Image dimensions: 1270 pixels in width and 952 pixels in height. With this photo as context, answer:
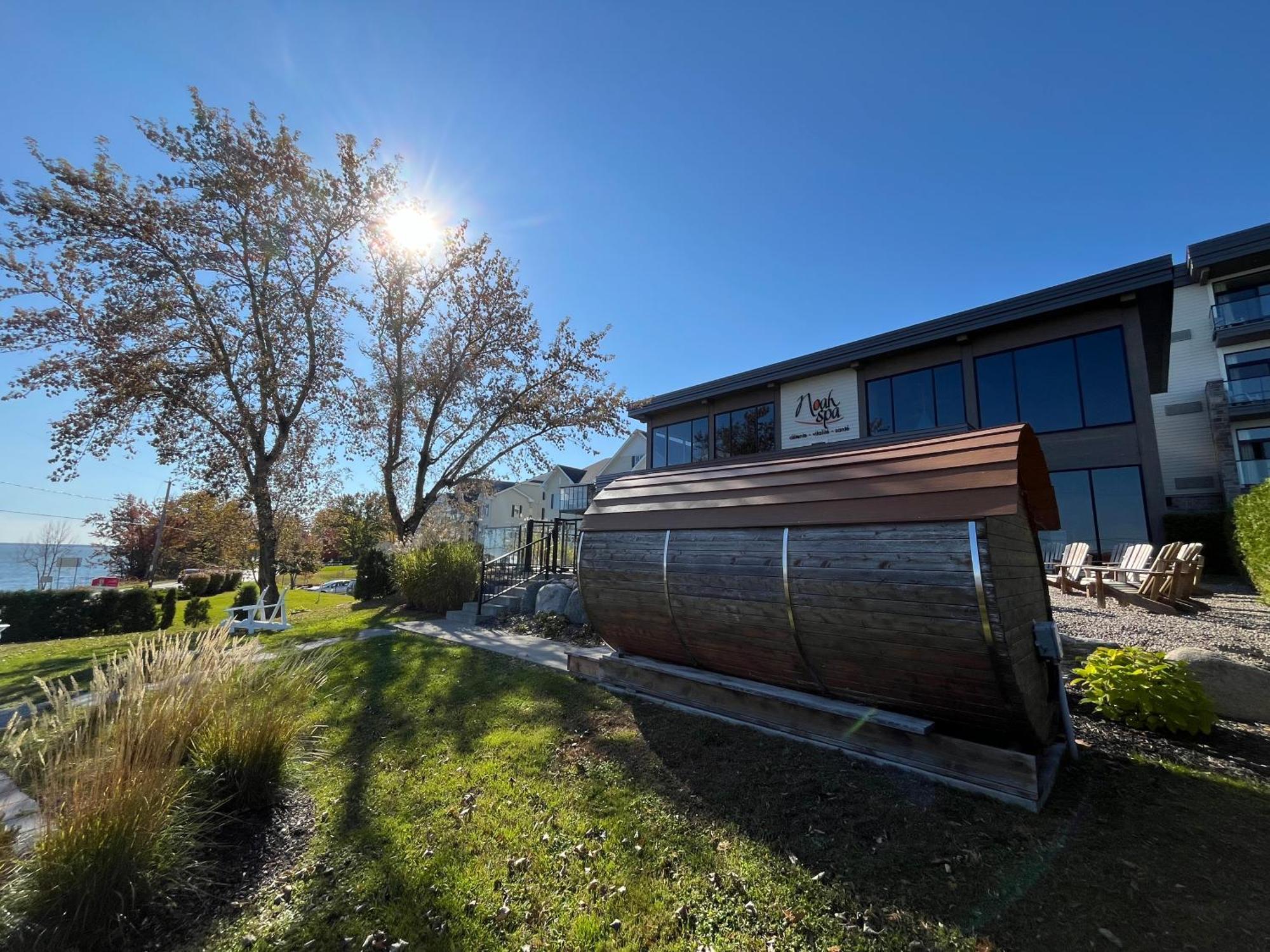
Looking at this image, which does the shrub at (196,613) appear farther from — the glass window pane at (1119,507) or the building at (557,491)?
the glass window pane at (1119,507)

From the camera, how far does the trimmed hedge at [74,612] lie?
13.9 meters

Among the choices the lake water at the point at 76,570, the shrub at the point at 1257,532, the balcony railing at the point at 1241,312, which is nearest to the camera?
the shrub at the point at 1257,532

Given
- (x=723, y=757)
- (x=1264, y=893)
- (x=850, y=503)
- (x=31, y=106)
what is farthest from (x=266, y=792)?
(x=31, y=106)

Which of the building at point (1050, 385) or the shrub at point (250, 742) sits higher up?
the building at point (1050, 385)

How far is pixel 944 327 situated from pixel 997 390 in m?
2.23

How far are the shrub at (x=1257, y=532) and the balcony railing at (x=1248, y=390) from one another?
11.5 m

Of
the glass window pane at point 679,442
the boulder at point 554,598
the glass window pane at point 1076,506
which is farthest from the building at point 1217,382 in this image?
the boulder at point 554,598

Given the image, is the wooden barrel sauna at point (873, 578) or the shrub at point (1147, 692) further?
the shrub at point (1147, 692)

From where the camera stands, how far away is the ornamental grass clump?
2189 mm

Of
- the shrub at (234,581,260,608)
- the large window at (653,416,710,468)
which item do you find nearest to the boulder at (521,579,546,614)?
the large window at (653,416,710,468)

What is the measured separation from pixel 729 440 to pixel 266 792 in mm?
16513

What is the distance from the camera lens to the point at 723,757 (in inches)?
151

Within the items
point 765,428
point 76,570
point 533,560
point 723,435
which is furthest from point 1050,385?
point 76,570

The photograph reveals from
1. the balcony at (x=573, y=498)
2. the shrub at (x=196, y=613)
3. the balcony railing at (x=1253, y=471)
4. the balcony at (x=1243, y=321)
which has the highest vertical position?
the balcony at (x=1243, y=321)
